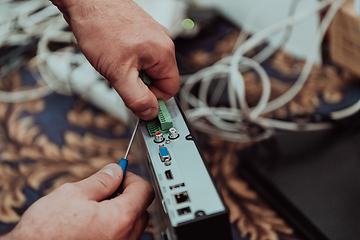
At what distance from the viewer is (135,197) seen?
40 centimetres

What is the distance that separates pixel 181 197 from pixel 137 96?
0.16m

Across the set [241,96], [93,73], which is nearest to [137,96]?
[241,96]

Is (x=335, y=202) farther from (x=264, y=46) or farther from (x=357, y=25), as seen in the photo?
(x=264, y=46)

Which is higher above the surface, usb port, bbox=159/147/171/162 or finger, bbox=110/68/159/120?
finger, bbox=110/68/159/120

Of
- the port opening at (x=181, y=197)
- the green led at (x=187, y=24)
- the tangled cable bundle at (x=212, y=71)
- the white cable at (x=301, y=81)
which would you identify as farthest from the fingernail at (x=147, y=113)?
the green led at (x=187, y=24)

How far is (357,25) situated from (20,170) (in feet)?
2.79

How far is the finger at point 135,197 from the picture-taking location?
39cm

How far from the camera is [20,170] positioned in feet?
2.42

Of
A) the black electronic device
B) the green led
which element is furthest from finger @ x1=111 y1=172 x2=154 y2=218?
the green led

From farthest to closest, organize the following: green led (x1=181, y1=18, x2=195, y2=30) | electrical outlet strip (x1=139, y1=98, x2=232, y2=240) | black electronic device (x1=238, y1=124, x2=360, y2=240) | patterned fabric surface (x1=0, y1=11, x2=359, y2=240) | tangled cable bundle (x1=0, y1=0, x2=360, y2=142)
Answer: green led (x1=181, y1=18, x2=195, y2=30)
tangled cable bundle (x1=0, y1=0, x2=360, y2=142)
patterned fabric surface (x1=0, y1=11, x2=359, y2=240)
black electronic device (x1=238, y1=124, x2=360, y2=240)
electrical outlet strip (x1=139, y1=98, x2=232, y2=240)

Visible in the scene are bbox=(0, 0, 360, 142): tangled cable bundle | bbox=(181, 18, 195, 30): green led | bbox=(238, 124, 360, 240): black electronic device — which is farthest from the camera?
bbox=(181, 18, 195, 30): green led

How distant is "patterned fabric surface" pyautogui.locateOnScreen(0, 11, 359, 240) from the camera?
64cm

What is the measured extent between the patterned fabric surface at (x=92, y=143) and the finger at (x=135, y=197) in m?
0.23

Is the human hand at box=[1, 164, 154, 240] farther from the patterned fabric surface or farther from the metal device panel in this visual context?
the patterned fabric surface
